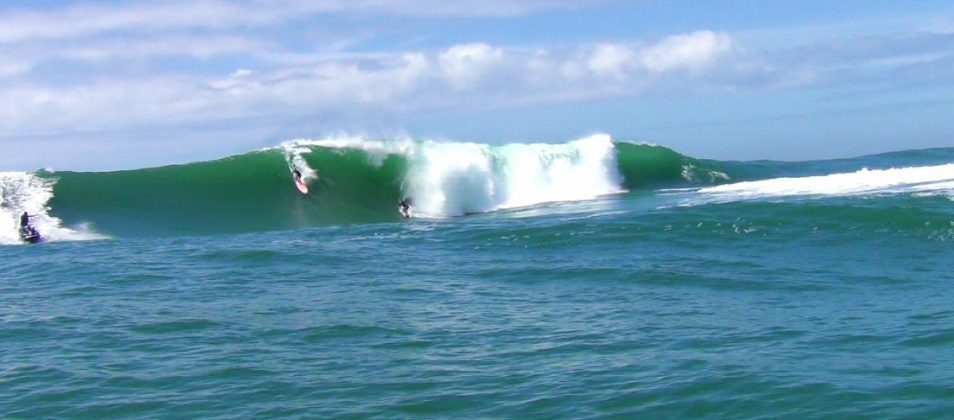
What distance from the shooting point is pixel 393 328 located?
999 centimetres

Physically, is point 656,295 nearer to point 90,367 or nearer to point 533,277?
point 533,277

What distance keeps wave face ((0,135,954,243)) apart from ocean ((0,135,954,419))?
15cm

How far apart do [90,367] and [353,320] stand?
9.04ft

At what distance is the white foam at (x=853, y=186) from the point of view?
21906 mm

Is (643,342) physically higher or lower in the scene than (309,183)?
lower

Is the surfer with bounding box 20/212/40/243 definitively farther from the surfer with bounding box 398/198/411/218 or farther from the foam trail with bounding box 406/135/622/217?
the foam trail with bounding box 406/135/622/217

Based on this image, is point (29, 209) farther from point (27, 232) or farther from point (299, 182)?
point (299, 182)

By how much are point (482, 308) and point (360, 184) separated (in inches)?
677

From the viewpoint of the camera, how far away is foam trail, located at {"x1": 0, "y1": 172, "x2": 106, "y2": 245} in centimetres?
1989

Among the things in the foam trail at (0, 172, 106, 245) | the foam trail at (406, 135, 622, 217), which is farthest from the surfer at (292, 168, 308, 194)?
the foam trail at (0, 172, 106, 245)

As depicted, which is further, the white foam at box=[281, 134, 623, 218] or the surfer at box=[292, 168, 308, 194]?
the white foam at box=[281, 134, 623, 218]

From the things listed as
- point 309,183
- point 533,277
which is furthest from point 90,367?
point 309,183

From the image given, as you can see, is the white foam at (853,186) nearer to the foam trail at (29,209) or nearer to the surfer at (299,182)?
the surfer at (299,182)

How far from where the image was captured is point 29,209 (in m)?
21.5
